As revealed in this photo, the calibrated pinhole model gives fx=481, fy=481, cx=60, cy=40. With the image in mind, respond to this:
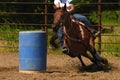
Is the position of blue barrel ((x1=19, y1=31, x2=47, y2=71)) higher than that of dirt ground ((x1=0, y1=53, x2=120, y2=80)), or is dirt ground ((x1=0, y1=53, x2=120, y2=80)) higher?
blue barrel ((x1=19, y1=31, x2=47, y2=71))

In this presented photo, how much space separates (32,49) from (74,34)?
3.23ft

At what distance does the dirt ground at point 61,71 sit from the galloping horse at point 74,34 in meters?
0.43

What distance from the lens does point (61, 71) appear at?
10.7 meters

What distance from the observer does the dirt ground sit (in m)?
9.39

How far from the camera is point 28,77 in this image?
9.35m

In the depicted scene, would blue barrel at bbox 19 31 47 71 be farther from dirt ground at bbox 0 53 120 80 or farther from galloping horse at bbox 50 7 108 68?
galloping horse at bbox 50 7 108 68

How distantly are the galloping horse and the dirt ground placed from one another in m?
0.43

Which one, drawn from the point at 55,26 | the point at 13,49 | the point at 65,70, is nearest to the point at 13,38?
the point at 13,49

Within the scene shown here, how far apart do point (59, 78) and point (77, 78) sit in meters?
0.35

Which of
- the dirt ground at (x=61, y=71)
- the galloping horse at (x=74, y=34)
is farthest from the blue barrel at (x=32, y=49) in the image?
the galloping horse at (x=74, y=34)

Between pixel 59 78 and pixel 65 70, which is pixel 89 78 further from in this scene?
pixel 65 70

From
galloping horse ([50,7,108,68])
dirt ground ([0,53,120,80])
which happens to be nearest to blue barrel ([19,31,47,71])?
dirt ground ([0,53,120,80])

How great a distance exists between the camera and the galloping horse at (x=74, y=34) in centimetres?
997

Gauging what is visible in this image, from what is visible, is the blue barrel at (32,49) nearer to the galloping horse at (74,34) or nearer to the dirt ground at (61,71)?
the dirt ground at (61,71)
